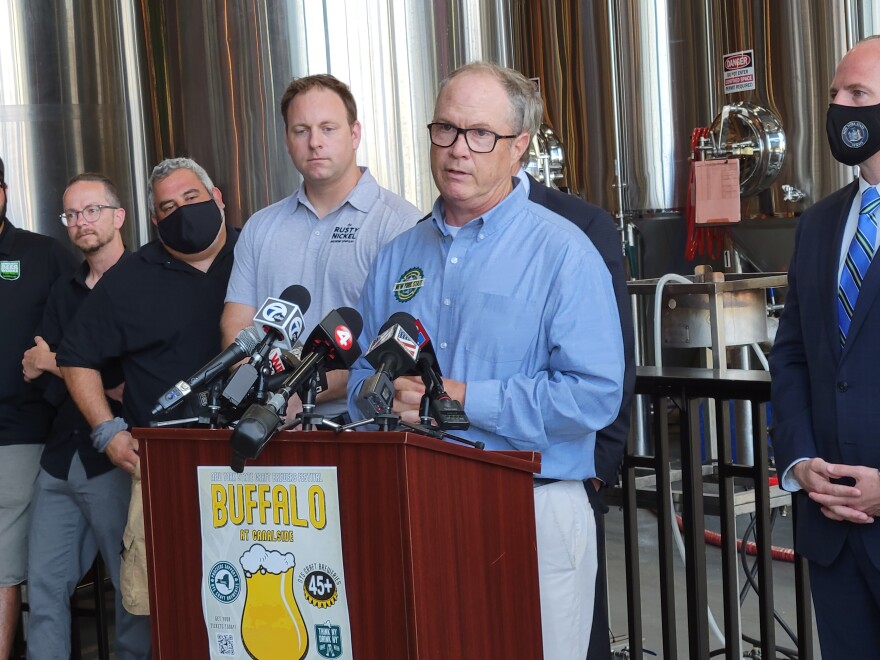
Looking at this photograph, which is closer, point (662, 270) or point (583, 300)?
point (583, 300)

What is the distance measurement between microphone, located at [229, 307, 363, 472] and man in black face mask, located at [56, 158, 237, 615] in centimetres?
155

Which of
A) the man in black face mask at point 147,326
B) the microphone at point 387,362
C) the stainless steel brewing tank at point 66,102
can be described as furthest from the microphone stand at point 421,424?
the stainless steel brewing tank at point 66,102

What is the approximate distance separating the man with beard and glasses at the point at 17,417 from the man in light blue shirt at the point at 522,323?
185 centimetres

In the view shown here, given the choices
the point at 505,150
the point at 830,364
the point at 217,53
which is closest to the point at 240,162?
the point at 217,53

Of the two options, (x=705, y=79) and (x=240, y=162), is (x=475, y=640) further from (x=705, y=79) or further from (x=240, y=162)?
(x=705, y=79)

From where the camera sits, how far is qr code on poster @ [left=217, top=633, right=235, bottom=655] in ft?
5.80

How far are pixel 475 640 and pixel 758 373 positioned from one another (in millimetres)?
1157

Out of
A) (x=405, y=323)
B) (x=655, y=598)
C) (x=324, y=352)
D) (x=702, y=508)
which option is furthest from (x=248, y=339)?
(x=655, y=598)

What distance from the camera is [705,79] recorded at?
6141 millimetres

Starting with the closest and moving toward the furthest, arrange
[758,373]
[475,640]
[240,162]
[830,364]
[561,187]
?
[475,640]
[830,364]
[758,373]
[240,162]
[561,187]

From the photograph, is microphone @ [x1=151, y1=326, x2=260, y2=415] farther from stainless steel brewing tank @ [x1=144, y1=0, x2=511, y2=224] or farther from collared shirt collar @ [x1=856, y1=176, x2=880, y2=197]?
stainless steel brewing tank @ [x1=144, y1=0, x2=511, y2=224]

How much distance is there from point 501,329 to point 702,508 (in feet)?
2.78

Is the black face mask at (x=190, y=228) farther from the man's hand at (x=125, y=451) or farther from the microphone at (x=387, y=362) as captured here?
the microphone at (x=387, y=362)

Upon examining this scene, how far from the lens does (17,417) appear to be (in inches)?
146
